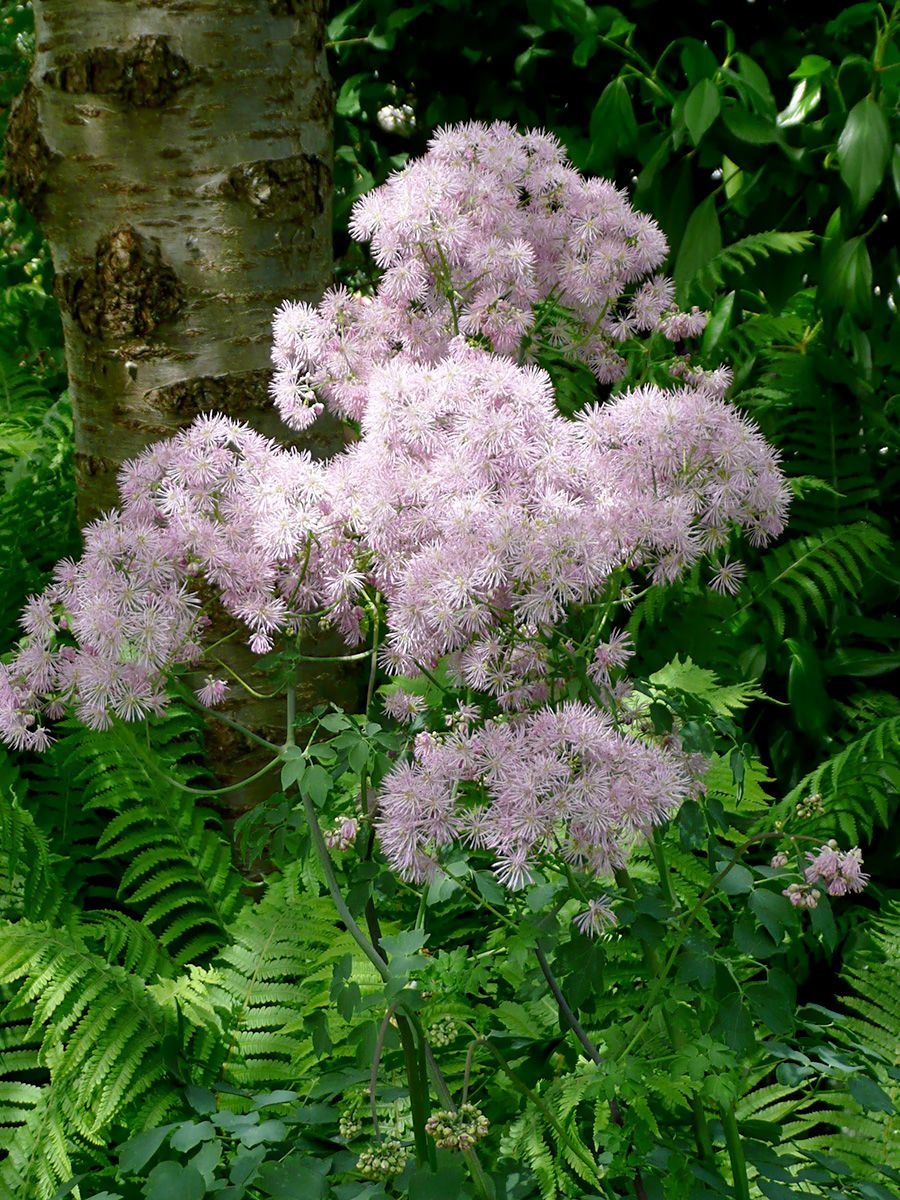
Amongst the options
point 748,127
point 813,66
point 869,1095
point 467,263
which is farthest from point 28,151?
point 869,1095

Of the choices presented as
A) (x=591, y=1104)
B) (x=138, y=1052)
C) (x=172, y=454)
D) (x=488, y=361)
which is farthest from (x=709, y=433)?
(x=138, y=1052)

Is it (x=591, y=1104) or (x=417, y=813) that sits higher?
(x=417, y=813)

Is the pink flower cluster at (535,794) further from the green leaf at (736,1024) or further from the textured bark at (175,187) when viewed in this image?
the textured bark at (175,187)

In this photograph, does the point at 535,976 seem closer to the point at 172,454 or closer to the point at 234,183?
the point at 172,454

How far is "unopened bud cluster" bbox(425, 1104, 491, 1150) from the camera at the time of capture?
40.5 inches

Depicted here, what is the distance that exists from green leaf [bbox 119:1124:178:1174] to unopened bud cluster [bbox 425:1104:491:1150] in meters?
0.30

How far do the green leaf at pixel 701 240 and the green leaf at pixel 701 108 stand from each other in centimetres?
24

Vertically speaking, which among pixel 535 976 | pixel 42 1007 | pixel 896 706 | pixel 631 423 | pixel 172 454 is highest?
pixel 631 423

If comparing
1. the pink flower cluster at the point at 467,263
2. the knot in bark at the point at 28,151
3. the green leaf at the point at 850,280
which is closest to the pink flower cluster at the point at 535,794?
the pink flower cluster at the point at 467,263

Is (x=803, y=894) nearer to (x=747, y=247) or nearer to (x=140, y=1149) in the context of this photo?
(x=140, y=1149)

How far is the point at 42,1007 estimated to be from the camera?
1.66 meters

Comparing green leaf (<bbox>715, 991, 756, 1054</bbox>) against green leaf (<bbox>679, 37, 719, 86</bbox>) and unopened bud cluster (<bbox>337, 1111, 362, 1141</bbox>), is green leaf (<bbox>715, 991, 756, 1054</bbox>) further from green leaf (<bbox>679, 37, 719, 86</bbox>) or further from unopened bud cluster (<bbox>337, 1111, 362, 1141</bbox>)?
green leaf (<bbox>679, 37, 719, 86</bbox>)

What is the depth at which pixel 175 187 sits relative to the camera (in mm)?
2033

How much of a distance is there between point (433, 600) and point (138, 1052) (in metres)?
1.01
